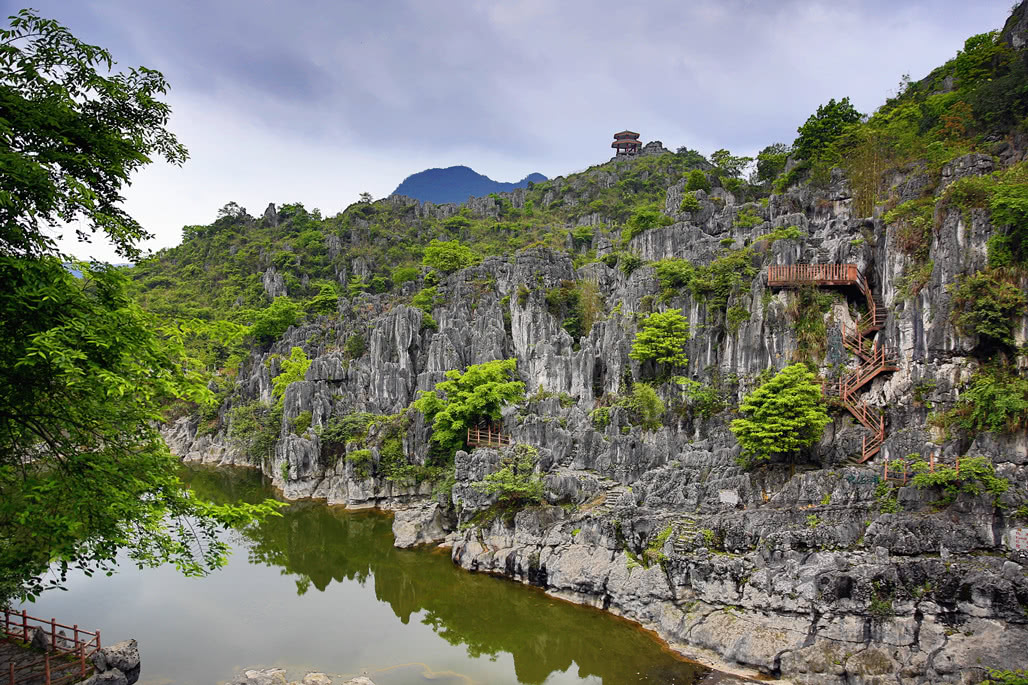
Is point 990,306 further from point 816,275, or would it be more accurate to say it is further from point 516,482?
point 516,482

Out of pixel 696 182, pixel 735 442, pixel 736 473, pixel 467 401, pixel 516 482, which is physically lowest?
pixel 516 482

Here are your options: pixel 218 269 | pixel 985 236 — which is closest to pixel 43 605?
pixel 985 236

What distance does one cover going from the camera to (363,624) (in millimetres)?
19109

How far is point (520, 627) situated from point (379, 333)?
25.0 metres

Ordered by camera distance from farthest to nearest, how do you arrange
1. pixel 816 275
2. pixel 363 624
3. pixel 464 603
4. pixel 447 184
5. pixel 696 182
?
pixel 447 184
pixel 696 182
pixel 816 275
pixel 464 603
pixel 363 624

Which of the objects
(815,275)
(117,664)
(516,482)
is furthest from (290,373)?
(815,275)

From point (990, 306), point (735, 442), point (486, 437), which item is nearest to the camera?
point (990, 306)

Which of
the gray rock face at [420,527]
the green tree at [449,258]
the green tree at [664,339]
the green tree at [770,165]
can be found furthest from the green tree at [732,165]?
the gray rock face at [420,527]

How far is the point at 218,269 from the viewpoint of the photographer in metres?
63.8

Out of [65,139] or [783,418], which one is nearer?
[65,139]

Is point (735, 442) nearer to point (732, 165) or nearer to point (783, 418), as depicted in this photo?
point (783, 418)

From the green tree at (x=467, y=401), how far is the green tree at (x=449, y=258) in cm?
1695

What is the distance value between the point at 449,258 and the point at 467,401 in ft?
65.2

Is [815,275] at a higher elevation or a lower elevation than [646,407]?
higher
